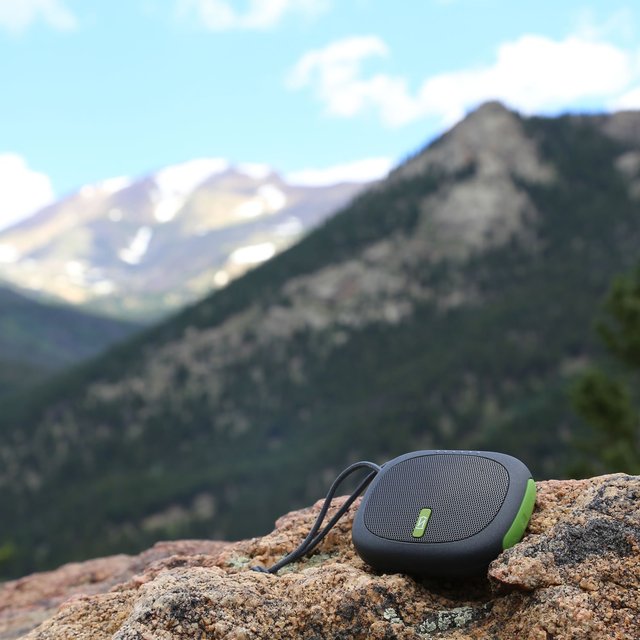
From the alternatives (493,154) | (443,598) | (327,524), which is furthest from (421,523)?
(493,154)

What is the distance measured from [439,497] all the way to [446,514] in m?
0.13

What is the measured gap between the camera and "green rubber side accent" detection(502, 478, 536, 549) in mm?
3143

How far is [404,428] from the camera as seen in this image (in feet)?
385

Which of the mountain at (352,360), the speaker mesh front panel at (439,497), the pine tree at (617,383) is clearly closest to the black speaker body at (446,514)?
the speaker mesh front panel at (439,497)

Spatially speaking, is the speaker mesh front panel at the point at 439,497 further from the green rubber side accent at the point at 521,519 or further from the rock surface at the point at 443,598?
the rock surface at the point at 443,598

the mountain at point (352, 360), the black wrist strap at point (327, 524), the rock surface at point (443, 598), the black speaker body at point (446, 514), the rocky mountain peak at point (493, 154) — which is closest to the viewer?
Answer: the rock surface at point (443, 598)

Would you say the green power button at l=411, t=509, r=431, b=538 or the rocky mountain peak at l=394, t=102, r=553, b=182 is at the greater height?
the rocky mountain peak at l=394, t=102, r=553, b=182

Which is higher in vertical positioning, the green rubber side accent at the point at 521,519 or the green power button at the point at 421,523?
the green power button at the point at 421,523

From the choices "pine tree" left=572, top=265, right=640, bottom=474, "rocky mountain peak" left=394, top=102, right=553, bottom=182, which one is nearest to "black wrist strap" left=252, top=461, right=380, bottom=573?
"pine tree" left=572, top=265, right=640, bottom=474

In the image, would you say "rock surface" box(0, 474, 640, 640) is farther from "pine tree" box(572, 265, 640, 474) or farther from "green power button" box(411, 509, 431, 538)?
"pine tree" box(572, 265, 640, 474)

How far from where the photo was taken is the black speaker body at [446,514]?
310cm

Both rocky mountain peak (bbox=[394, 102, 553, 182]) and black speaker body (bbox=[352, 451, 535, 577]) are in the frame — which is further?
rocky mountain peak (bbox=[394, 102, 553, 182])

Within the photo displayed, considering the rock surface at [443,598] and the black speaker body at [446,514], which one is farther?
the black speaker body at [446,514]

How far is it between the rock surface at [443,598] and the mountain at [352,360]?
96421 mm
